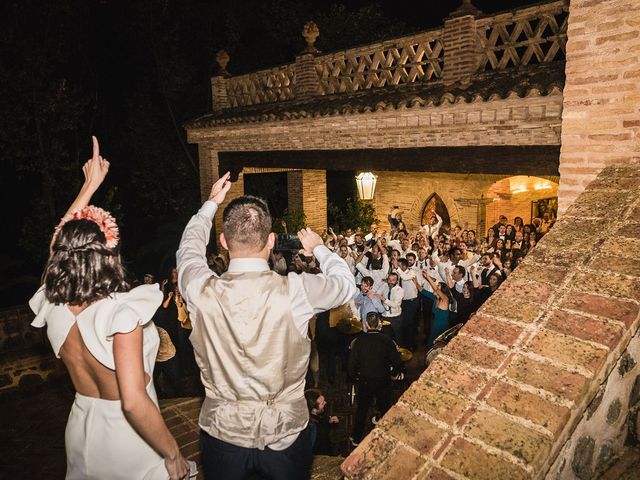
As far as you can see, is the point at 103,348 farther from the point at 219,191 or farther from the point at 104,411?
the point at 219,191

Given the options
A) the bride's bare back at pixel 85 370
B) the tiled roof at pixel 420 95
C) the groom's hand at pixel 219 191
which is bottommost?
the bride's bare back at pixel 85 370

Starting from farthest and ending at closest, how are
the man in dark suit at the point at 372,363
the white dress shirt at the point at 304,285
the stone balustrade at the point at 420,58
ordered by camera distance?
the stone balustrade at the point at 420,58, the man in dark suit at the point at 372,363, the white dress shirt at the point at 304,285

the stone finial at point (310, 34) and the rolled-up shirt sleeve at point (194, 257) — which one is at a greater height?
the stone finial at point (310, 34)

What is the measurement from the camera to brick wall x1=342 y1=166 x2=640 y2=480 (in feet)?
5.83

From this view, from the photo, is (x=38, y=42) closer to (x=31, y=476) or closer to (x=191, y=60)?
(x=191, y=60)

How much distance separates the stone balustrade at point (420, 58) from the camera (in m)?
7.13

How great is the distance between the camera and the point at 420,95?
8.05 m

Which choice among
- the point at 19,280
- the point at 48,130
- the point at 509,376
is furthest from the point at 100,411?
the point at 48,130

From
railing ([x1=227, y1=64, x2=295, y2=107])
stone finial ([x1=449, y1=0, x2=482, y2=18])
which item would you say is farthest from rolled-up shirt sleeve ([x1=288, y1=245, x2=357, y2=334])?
railing ([x1=227, y1=64, x2=295, y2=107])

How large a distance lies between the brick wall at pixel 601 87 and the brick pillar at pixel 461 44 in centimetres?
425

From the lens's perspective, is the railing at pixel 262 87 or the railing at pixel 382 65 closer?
the railing at pixel 382 65

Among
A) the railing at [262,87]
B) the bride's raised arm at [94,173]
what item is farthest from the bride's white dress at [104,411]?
the railing at [262,87]

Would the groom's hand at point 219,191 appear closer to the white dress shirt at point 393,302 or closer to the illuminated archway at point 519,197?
the white dress shirt at point 393,302

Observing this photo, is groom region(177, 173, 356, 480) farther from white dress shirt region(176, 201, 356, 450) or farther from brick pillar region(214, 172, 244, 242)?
brick pillar region(214, 172, 244, 242)
